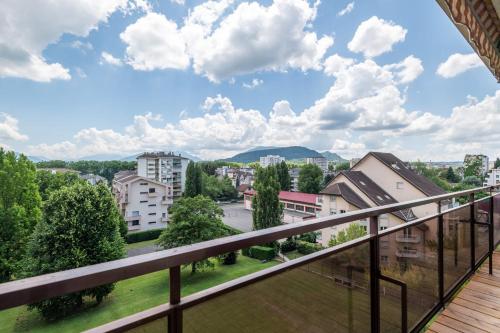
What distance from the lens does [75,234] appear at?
957cm

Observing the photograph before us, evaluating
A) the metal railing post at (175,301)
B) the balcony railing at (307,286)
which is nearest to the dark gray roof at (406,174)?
the balcony railing at (307,286)

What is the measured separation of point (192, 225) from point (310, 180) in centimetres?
2275

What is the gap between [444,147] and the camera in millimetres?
17531

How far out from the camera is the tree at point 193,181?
29.7m

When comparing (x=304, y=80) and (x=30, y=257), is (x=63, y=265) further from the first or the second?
(x=304, y=80)

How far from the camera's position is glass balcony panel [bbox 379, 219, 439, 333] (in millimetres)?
1331

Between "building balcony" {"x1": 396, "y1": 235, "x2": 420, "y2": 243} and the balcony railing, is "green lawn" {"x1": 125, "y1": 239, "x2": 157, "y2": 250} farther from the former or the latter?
"building balcony" {"x1": 396, "y1": 235, "x2": 420, "y2": 243}

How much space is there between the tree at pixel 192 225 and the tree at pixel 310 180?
20867 mm

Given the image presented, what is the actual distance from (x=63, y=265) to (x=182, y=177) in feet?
116

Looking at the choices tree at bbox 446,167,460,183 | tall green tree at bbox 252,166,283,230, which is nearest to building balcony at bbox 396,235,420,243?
tall green tree at bbox 252,166,283,230

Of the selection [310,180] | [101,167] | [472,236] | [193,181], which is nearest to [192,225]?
[472,236]

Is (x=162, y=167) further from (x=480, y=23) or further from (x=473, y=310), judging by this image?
(x=473, y=310)

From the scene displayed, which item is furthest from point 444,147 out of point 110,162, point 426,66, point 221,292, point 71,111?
point 110,162

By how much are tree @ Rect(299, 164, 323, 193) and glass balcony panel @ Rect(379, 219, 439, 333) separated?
106 feet
